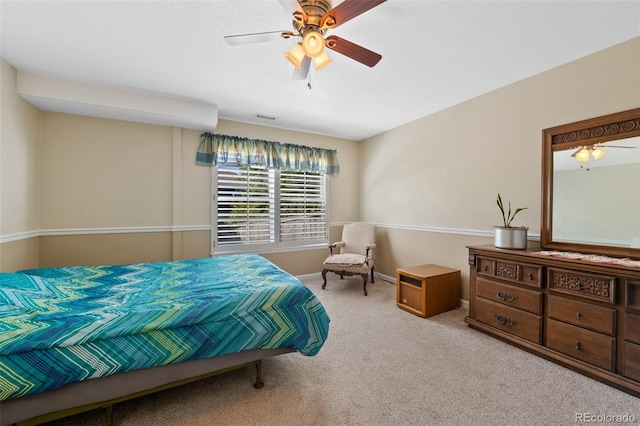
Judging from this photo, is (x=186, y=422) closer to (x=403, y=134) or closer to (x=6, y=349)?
(x=6, y=349)

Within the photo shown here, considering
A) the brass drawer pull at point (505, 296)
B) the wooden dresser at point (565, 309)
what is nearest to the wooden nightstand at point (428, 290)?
the wooden dresser at point (565, 309)

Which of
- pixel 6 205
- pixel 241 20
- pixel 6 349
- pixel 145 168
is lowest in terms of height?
pixel 6 349

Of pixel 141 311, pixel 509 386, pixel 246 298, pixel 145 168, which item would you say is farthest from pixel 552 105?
pixel 145 168

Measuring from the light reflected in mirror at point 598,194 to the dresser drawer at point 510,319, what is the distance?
0.82 m

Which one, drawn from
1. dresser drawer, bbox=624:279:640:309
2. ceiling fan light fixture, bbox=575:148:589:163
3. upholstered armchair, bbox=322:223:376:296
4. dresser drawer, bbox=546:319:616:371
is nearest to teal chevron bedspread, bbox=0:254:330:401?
upholstered armchair, bbox=322:223:376:296

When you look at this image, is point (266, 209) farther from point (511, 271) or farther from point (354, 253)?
point (511, 271)

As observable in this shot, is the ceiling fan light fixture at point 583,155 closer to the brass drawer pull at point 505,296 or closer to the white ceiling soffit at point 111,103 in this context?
the brass drawer pull at point 505,296

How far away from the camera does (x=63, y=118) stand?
302 cm

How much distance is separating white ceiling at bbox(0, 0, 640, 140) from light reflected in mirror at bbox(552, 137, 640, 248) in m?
0.88

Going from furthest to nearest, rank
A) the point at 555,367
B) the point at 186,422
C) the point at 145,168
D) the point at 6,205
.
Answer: the point at 145,168
the point at 6,205
the point at 555,367
the point at 186,422

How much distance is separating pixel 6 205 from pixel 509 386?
448 cm

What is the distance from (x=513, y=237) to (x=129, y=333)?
3.15 metres

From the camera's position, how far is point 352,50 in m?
1.80

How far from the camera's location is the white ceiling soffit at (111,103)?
2.60 metres
